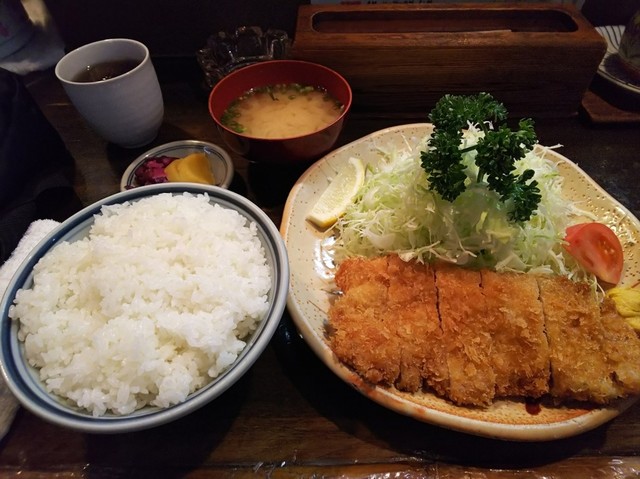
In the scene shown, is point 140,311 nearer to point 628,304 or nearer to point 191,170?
point 191,170

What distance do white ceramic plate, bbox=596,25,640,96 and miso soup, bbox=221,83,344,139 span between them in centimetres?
196

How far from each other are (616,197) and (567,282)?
94 cm

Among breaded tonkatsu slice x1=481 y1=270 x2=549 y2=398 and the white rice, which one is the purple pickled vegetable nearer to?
the white rice

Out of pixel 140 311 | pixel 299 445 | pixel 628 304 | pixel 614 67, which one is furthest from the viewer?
pixel 614 67

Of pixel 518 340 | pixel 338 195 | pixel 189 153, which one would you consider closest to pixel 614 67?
pixel 338 195

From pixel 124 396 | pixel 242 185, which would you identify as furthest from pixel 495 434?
pixel 242 185

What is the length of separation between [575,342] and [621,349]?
0.15 meters

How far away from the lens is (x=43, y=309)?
1424 millimetres

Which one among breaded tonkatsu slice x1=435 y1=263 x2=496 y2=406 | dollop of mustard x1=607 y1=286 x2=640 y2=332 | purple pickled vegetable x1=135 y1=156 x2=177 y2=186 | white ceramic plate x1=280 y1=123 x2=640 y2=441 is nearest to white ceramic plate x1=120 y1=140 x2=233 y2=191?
purple pickled vegetable x1=135 y1=156 x2=177 y2=186

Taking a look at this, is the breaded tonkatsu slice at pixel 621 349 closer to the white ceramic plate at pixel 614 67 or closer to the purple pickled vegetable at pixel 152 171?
the white ceramic plate at pixel 614 67

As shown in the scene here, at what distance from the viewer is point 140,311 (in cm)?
141

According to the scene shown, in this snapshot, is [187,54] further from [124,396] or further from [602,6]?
[602,6]

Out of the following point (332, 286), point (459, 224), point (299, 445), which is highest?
point (459, 224)

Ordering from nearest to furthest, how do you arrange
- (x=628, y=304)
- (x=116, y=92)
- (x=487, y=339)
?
(x=487, y=339), (x=628, y=304), (x=116, y=92)
